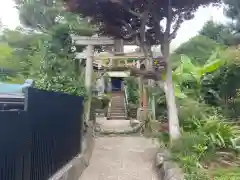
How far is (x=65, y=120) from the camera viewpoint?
21.0 feet

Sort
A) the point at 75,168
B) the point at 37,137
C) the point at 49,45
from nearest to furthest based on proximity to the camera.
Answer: the point at 37,137, the point at 75,168, the point at 49,45

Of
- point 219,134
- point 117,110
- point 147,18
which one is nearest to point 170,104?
point 219,134

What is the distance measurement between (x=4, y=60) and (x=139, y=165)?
10.0 meters

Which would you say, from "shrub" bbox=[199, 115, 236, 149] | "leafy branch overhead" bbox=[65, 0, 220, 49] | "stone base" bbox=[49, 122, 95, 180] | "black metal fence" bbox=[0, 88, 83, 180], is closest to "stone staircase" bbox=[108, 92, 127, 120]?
"stone base" bbox=[49, 122, 95, 180]

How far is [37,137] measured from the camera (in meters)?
4.36

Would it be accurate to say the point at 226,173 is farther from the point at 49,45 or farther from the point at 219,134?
the point at 49,45

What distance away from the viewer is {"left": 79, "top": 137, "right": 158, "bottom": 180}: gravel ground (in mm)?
7031

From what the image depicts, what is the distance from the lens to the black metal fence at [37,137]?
3.23m

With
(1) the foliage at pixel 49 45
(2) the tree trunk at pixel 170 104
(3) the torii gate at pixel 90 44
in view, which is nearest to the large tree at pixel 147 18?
(2) the tree trunk at pixel 170 104

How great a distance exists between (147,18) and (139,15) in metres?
0.28

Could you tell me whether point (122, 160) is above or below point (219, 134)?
below

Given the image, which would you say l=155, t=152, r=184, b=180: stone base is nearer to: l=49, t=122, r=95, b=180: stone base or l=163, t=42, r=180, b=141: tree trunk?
l=163, t=42, r=180, b=141: tree trunk

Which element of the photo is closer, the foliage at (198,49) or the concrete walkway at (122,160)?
the concrete walkway at (122,160)

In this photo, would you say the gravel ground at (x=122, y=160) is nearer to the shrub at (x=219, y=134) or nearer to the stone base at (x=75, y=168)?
the stone base at (x=75, y=168)
